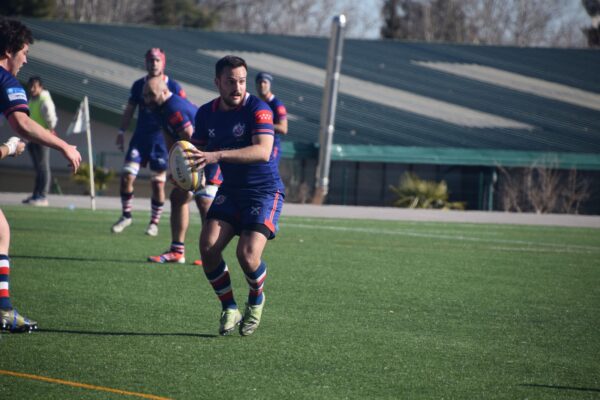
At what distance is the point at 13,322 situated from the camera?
6.80 meters

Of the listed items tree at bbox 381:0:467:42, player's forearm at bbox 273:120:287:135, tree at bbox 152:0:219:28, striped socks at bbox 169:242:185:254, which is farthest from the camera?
tree at bbox 381:0:467:42

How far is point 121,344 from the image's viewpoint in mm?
6668

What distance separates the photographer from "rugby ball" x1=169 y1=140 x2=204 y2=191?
22.9 ft

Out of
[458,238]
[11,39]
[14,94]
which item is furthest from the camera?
[458,238]

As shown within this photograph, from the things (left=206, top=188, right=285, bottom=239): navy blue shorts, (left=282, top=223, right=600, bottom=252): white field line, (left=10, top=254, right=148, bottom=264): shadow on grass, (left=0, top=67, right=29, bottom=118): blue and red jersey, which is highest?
(left=0, top=67, right=29, bottom=118): blue and red jersey

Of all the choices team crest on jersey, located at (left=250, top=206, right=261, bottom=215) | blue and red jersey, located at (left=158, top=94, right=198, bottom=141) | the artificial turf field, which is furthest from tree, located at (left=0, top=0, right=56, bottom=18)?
team crest on jersey, located at (left=250, top=206, right=261, bottom=215)

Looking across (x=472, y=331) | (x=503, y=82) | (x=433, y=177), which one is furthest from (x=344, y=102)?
(x=472, y=331)

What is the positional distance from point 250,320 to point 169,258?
4388mm

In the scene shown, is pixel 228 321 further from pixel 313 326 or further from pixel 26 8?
pixel 26 8

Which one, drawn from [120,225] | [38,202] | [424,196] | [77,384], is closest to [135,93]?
[120,225]

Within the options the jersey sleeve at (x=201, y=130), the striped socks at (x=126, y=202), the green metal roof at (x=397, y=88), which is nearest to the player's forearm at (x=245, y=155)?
the jersey sleeve at (x=201, y=130)

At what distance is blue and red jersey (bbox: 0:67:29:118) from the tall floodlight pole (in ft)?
75.7

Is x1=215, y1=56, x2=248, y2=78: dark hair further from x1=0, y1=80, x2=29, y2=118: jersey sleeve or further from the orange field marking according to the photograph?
the orange field marking

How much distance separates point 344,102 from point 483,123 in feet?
16.2
